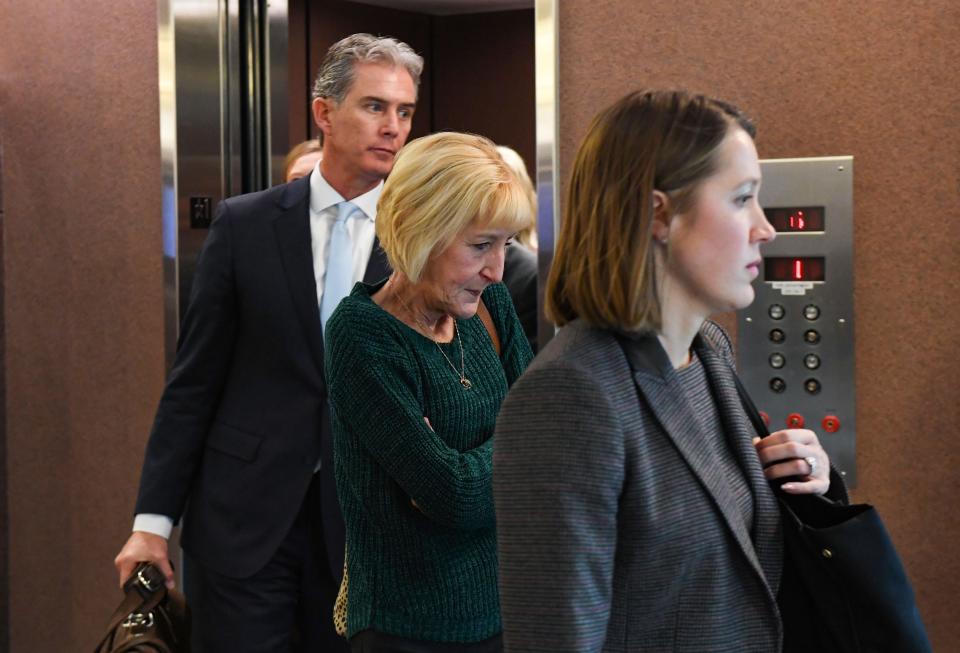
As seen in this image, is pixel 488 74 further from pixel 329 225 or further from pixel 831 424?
pixel 831 424

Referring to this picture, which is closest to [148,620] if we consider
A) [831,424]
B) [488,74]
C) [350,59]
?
[350,59]

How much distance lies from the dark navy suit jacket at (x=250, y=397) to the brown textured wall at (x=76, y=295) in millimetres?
930

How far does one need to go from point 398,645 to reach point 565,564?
698mm

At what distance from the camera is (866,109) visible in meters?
2.50

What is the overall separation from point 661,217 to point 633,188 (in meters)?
0.06

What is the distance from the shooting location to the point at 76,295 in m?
3.88

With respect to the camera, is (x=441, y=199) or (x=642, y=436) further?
(x=441, y=199)

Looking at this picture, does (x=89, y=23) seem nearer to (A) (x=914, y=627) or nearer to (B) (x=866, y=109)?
(B) (x=866, y=109)

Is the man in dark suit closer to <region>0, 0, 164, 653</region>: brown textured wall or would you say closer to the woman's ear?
<region>0, 0, 164, 653</region>: brown textured wall

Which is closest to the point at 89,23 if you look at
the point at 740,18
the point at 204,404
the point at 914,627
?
the point at 204,404

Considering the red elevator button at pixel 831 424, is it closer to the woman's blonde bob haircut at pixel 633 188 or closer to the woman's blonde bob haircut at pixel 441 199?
the woman's blonde bob haircut at pixel 441 199

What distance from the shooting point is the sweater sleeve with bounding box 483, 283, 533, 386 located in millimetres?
2250

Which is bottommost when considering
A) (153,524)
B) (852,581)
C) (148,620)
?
(148,620)

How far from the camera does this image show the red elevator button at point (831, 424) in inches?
99.9
